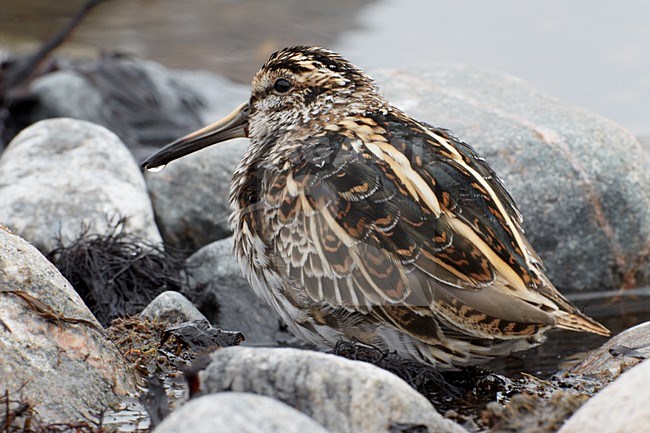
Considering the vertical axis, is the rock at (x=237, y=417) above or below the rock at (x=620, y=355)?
above

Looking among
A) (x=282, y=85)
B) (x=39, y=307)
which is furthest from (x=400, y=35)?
(x=39, y=307)

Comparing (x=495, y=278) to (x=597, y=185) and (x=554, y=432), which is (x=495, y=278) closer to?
(x=554, y=432)

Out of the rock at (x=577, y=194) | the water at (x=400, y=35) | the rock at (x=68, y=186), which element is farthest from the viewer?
the water at (x=400, y=35)

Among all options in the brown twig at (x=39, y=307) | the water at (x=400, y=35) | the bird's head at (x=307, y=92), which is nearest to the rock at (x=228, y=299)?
the bird's head at (x=307, y=92)

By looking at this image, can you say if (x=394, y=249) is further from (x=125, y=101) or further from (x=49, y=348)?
(x=125, y=101)

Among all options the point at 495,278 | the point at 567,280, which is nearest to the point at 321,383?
the point at 495,278

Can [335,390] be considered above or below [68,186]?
above

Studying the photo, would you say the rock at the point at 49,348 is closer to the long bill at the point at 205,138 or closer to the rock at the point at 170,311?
the rock at the point at 170,311
